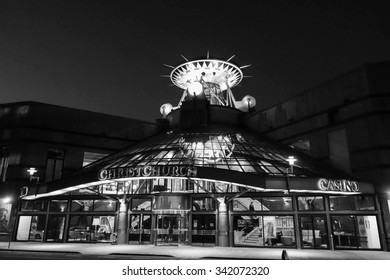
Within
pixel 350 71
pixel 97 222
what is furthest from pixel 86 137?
pixel 350 71

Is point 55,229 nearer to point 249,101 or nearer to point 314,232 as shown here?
point 314,232

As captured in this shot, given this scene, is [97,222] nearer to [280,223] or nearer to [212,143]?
[212,143]

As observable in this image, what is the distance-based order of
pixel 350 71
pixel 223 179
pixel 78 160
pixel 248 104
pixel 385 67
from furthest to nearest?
pixel 248 104 < pixel 78 160 < pixel 350 71 < pixel 385 67 < pixel 223 179

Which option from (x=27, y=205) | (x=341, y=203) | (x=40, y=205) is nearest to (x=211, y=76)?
(x=341, y=203)

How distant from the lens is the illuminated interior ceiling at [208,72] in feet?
133

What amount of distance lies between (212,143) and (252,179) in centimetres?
948

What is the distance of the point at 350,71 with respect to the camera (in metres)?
27.5

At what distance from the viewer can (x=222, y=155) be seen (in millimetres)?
27141

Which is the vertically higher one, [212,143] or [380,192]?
[212,143]

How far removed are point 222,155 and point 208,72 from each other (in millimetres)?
17316

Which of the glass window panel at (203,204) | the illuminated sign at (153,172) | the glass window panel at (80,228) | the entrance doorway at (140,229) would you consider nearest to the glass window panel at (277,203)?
the glass window panel at (203,204)

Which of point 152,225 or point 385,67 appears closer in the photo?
point 385,67

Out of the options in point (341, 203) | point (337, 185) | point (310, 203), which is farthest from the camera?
point (310, 203)

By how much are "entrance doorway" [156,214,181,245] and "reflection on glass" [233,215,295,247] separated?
5183 mm
